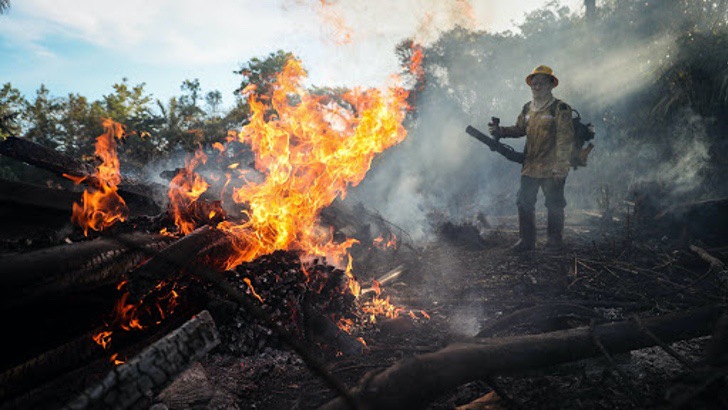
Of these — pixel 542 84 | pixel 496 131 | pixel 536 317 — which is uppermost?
pixel 542 84

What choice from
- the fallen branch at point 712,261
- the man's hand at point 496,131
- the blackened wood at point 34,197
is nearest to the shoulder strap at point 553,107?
the man's hand at point 496,131

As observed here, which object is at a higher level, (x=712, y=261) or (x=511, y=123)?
(x=511, y=123)

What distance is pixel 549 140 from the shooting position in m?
6.07

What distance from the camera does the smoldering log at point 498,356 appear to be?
1.77 m

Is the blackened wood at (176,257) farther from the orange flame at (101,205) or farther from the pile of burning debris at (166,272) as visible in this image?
the orange flame at (101,205)

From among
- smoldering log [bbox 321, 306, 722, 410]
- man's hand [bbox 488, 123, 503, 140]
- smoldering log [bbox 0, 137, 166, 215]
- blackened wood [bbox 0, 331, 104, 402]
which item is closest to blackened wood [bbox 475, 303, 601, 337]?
smoldering log [bbox 321, 306, 722, 410]

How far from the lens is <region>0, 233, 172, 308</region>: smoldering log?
199cm

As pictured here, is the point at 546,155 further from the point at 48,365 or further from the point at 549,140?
the point at 48,365

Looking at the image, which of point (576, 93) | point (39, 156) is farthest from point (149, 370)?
point (576, 93)

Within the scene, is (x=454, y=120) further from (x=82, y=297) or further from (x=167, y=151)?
(x=82, y=297)

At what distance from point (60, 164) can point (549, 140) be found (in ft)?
24.6

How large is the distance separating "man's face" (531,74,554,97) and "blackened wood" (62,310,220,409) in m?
6.36

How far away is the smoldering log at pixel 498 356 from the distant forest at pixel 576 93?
619 cm

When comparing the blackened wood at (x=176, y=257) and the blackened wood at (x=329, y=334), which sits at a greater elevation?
the blackened wood at (x=176, y=257)
